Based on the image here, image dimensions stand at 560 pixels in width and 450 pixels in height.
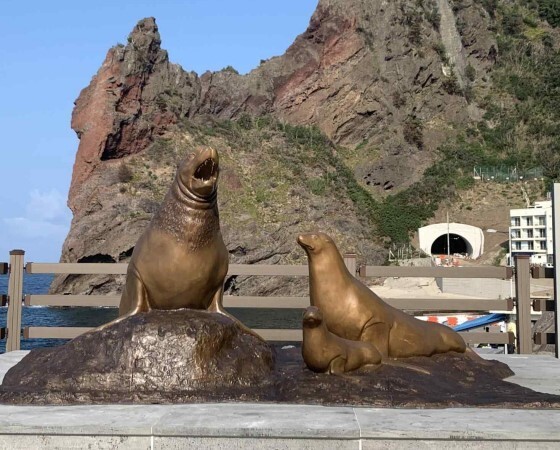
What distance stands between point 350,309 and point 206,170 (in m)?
1.40

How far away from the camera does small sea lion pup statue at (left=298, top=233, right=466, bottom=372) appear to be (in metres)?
4.71

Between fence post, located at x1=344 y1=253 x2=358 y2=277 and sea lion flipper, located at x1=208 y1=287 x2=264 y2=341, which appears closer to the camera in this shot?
sea lion flipper, located at x1=208 y1=287 x2=264 y2=341

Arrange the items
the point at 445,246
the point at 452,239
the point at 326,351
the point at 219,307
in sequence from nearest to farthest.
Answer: the point at 326,351 → the point at 219,307 → the point at 452,239 → the point at 445,246

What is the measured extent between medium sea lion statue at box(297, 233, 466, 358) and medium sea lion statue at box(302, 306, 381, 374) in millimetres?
248

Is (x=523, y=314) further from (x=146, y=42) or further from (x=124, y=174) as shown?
(x=146, y=42)

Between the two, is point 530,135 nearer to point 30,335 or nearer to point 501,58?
point 501,58

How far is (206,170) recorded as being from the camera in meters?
4.69

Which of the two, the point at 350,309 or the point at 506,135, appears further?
the point at 506,135

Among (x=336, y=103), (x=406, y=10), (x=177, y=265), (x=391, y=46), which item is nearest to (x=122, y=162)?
(x=336, y=103)

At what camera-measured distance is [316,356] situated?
14.3 ft

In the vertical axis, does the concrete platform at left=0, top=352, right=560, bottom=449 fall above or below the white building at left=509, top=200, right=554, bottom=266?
below

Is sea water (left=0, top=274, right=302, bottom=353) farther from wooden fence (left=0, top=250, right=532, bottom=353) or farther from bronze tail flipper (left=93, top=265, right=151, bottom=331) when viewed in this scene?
bronze tail flipper (left=93, top=265, right=151, bottom=331)

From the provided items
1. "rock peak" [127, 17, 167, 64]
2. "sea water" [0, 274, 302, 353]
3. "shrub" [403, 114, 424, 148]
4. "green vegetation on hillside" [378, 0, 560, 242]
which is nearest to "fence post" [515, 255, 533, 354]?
"sea water" [0, 274, 302, 353]

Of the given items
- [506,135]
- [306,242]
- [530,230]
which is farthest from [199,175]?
[506,135]
